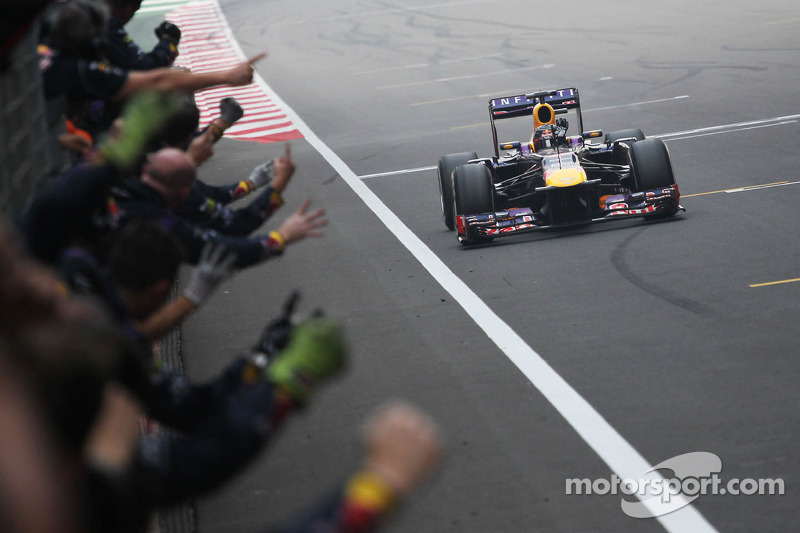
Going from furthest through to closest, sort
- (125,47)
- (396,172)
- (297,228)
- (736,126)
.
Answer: (736,126), (396,172), (125,47), (297,228)

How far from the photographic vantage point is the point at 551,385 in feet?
26.2

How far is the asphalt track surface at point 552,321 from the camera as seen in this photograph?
6508mm

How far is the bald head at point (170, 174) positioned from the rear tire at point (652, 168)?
7552 mm

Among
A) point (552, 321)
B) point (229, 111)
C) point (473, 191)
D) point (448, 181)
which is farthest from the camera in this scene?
point (448, 181)

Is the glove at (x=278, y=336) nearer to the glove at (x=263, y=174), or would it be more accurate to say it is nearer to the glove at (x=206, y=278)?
the glove at (x=206, y=278)

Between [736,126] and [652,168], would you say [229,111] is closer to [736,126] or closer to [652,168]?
[652,168]

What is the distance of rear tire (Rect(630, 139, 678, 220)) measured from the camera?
1277cm

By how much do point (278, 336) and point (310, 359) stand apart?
92 centimetres

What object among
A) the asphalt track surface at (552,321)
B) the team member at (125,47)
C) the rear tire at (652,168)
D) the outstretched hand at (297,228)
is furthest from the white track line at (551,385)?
the team member at (125,47)

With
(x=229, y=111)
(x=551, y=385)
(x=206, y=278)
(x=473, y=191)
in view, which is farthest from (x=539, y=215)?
(x=206, y=278)

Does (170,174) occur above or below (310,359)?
below

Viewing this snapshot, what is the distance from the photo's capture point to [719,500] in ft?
19.8

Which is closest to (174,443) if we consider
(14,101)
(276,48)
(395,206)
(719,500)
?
(719,500)

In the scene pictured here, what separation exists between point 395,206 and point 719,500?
9.23 metres
